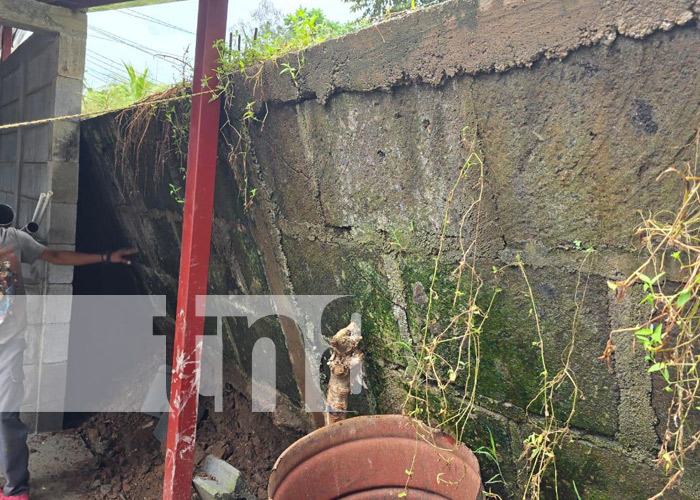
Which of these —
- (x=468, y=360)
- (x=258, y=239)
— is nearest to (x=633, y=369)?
(x=468, y=360)

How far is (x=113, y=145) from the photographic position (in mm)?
4418

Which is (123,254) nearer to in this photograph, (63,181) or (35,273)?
(35,273)

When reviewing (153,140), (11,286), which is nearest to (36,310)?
(11,286)

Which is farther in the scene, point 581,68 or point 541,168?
point 541,168

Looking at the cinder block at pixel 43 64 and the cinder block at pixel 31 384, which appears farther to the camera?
the cinder block at pixel 31 384

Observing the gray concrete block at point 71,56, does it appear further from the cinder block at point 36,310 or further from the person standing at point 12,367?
the cinder block at point 36,310

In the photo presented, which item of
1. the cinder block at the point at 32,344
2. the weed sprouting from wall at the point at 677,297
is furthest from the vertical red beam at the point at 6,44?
the weed sprouting from wall at the point at 677,297

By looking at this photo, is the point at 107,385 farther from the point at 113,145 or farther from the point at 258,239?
the point at 258,239

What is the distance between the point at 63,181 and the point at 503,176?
4.21m

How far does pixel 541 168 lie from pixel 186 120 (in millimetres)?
2249

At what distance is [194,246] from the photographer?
9.32 ft

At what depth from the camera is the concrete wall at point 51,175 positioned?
180 inches

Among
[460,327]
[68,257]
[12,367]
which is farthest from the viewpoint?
[68,257]

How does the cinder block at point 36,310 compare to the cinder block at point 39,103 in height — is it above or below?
below
